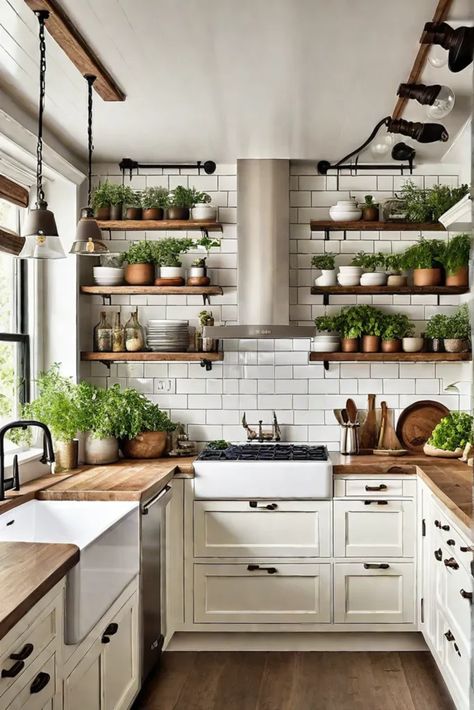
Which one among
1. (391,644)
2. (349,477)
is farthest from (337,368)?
(391,644)

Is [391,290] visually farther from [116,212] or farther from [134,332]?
[116,212]

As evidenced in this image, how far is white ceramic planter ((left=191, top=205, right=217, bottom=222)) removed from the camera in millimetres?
4926

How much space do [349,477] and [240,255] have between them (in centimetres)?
153

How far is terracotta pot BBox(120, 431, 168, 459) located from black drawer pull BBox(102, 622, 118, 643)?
1.78 metres

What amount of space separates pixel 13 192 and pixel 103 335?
115 centimetres

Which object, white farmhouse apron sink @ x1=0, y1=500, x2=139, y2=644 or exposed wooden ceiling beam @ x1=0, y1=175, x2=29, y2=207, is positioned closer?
white farmhouse apron sink @ x1=0, y1=500, x2=139, y2=644

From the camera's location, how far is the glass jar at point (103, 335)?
16.4ft

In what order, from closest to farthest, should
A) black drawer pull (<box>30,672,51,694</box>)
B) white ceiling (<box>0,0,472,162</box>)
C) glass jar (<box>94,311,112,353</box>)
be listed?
black drawer pull (<box>30,672,51,694</box>), white ceiling (<box>0,0,472,162</box>), glass jar (<box>94,311,112,353</box>)

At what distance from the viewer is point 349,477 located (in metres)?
4.38

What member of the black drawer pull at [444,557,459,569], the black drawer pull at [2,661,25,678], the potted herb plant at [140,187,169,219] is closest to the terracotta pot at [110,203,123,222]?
the potted herb plant at [140,187,169,219]

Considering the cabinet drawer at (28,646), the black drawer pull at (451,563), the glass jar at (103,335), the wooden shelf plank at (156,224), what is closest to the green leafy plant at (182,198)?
the wooden shelf plank at (156,224)

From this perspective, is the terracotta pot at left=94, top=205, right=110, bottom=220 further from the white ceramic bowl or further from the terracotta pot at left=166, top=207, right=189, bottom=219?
the white ceramic bowl

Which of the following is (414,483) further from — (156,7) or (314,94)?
(156,7)

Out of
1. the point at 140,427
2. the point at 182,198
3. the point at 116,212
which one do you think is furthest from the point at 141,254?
the point at 140,427
